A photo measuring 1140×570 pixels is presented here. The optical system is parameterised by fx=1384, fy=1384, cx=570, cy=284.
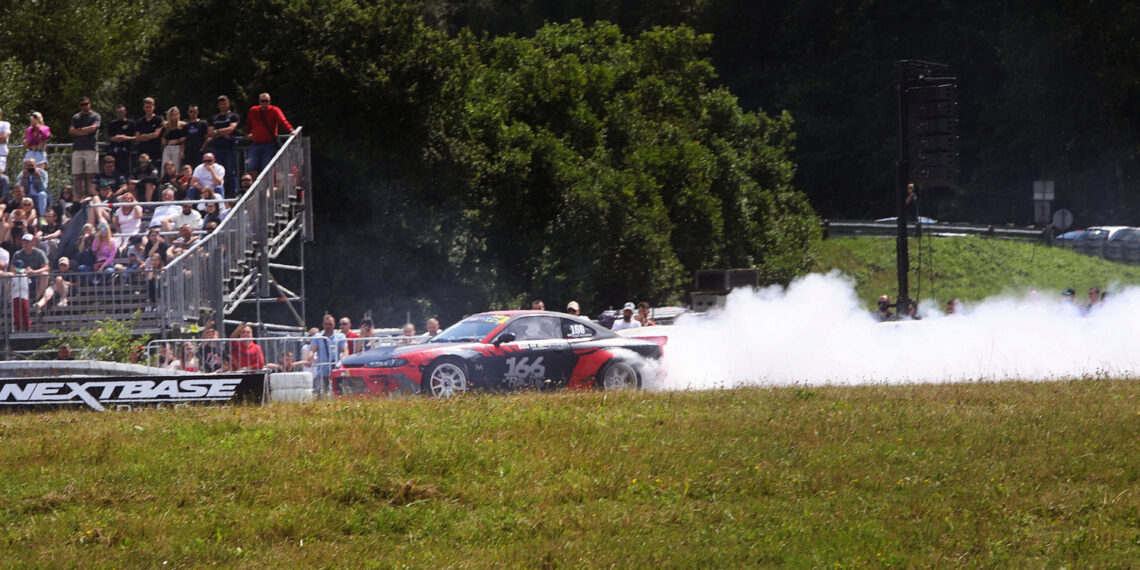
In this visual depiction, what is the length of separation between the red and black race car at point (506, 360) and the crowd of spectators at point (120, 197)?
12.1 feet

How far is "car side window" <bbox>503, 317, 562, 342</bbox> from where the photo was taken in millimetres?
18375

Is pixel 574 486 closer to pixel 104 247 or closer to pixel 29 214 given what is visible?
pixel 104 247

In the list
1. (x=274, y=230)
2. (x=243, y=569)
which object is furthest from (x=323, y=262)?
(x=243, y=569)

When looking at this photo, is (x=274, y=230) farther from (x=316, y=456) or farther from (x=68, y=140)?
(x=68, y=140)

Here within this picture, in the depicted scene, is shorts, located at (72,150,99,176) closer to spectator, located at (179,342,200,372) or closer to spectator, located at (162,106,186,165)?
spectator, located at (162,106,186,165)

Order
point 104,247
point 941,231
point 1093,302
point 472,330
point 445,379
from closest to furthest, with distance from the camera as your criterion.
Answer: point 445,379 < point 472,330 < point 104,247 < point 1093,302 < point 941,231

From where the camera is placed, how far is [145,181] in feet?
72.5

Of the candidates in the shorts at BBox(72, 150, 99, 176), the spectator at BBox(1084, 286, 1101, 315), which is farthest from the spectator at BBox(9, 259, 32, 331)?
the spectator at BBox(1084, 286, 1101, 315)

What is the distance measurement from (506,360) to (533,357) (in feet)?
1.40

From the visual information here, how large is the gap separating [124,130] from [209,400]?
32.1 ft

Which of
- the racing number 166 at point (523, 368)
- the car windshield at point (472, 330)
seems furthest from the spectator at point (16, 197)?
the racing number 166 at point (523, 368)

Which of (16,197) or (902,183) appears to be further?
(902,183)

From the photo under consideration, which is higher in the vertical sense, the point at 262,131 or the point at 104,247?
the point at 262,131

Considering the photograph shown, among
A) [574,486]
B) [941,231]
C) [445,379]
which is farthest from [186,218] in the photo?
[941,231]
